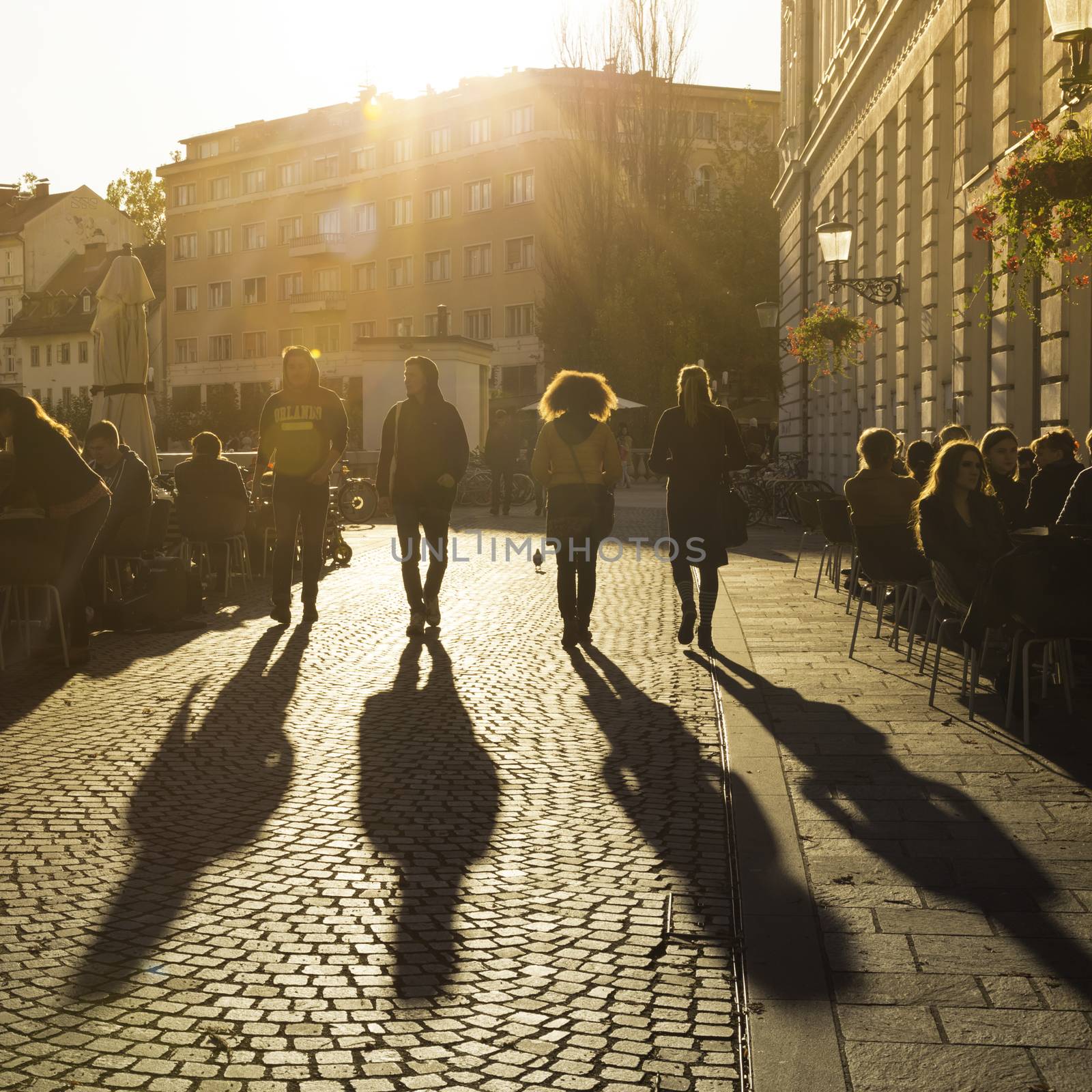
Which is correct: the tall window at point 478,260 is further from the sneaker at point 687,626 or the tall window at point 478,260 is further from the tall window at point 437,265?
the sneaker at point 687,626

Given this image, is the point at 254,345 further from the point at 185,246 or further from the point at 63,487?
the point at 63,487

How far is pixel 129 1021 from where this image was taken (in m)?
3.60

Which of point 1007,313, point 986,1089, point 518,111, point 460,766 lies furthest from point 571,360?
point 986,1089

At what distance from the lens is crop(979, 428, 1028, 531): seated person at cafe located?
10391 mm

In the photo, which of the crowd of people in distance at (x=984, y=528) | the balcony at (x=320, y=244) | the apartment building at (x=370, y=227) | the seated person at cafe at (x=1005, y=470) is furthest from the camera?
the balcony at (x=320, y=244)

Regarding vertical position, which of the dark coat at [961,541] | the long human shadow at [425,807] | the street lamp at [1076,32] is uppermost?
the street lamp at [1076,32]

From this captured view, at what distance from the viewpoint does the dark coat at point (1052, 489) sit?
9.98m

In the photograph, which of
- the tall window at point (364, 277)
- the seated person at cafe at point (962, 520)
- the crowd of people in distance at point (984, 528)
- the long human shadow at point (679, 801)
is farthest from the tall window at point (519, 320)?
the long human shadow at point (679, 801)

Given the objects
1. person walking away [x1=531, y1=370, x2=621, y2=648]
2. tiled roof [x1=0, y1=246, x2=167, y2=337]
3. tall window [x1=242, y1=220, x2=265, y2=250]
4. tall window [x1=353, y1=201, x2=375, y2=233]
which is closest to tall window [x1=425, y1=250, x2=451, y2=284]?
tall window [x1=353, y1=201, x2=375, y2=233]

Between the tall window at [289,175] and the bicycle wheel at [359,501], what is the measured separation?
170 ft

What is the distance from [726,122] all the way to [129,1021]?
231 ft

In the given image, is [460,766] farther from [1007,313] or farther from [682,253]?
[682,253]

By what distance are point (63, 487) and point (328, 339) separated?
218 feet

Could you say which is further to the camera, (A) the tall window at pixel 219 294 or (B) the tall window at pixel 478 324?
(A) the tall window at pixel 219 294
